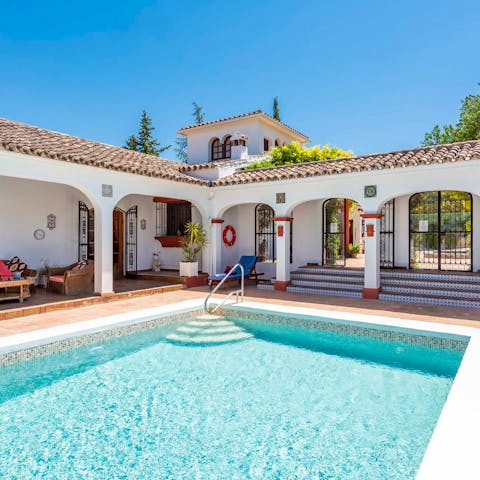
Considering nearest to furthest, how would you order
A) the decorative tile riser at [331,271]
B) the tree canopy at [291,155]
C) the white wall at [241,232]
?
the decorative tile riser at [331,271], the white wall at [241,232], the tree canopy at [291,155]

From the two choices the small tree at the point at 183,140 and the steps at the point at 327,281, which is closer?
the steps at the point at 327,281

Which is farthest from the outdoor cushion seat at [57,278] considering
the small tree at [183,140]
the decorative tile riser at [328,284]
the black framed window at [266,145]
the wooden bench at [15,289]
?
the small tree at [183,140]

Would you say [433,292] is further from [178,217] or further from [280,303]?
[178,217]

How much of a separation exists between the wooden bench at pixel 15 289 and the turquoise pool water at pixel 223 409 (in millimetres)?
3878

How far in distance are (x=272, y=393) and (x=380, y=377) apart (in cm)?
190

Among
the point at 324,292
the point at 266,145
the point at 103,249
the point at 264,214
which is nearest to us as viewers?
the point at 103,249

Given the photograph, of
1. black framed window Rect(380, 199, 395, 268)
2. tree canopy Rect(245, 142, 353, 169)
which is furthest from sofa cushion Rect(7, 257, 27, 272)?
tree canopy Rect(245, 142, 353, 169)

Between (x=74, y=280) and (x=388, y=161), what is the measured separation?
10.1m

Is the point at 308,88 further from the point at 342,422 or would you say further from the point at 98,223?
the point at 342,422

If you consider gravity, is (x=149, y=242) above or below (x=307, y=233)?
below

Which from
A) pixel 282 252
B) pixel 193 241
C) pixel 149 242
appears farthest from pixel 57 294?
pixel 282 252

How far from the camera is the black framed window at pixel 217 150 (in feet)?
80.0

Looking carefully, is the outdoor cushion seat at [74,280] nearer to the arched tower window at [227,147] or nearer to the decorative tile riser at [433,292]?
the decorative tile riser at [433,292]

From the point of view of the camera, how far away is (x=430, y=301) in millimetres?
11023
